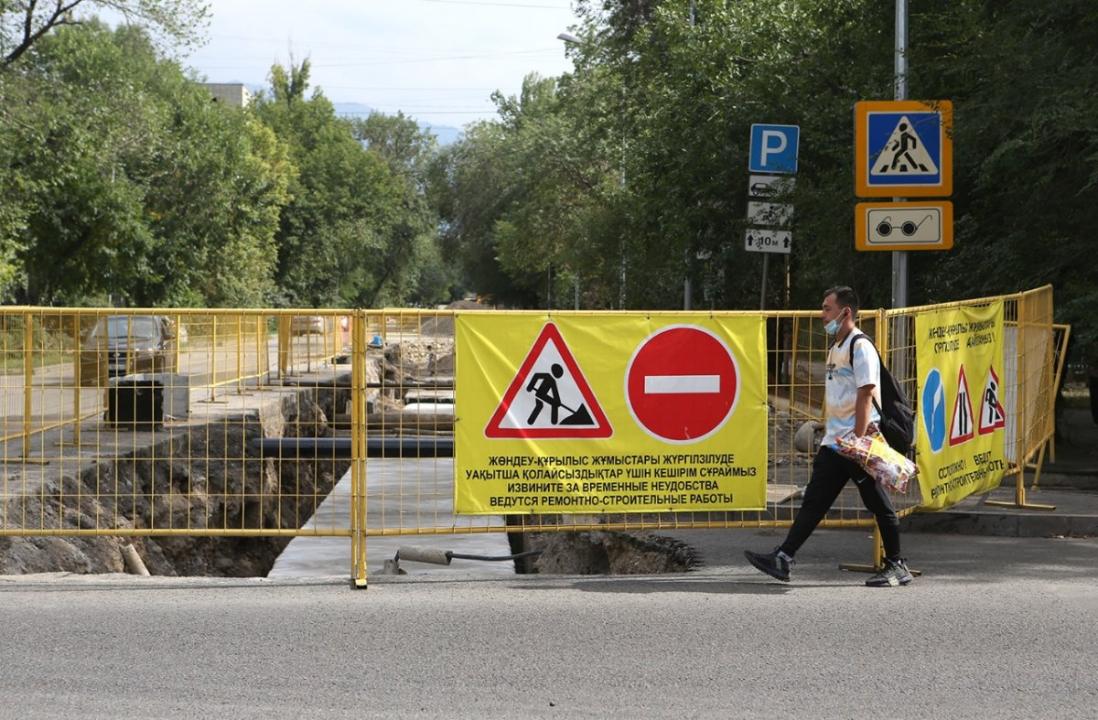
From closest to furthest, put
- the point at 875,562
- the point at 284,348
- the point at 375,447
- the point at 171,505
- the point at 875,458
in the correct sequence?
1. the point at 875,458
2. the point at 875,562
3. the point at 171,505
4. the point at 375,447
5. the point at 284,348

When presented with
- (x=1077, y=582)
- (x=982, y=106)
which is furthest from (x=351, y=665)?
(x=982, y=106)

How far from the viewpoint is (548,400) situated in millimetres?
8547

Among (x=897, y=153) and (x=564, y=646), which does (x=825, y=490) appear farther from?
(x=897, y=153)

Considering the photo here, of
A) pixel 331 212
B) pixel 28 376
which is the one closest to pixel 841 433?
pixel 28 376

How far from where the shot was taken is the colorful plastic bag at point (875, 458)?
809cm

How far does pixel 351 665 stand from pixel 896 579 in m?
3.61

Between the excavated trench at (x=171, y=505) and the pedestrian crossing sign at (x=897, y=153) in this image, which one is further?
the pedestrian crossing sign at (x=897, y=153)

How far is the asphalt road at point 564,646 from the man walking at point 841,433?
0.26m

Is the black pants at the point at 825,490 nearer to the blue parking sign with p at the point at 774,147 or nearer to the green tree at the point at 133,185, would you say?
the blue parking sign with p at the point at 774,147

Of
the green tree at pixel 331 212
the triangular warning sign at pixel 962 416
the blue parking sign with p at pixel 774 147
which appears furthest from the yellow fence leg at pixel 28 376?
the green tree at pixel 331 212

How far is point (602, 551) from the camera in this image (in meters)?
11.6

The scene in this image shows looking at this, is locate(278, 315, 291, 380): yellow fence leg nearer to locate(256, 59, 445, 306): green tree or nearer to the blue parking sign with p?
the blue parking sign with p

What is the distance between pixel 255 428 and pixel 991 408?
43.9 feet

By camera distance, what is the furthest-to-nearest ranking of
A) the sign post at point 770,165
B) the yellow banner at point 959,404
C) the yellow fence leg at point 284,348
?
the yellow fence leg at point 284,348, the sign post at point 770,165, the yellow banner at point 959,404
